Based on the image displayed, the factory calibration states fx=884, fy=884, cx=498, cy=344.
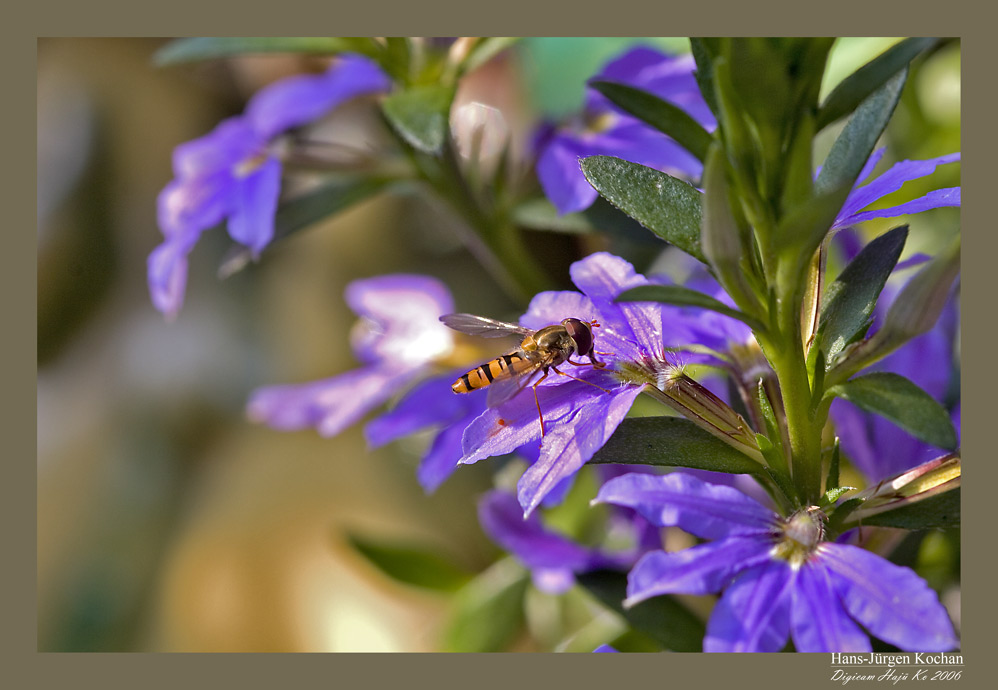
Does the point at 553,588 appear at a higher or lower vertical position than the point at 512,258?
lower


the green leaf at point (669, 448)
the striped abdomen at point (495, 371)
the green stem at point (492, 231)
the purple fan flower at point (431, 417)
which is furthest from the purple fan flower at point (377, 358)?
the green leaf at point (669, 448)

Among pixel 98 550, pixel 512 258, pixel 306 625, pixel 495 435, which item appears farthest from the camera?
pixel 98 550

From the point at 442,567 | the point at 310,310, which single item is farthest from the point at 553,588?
the point at 310,310

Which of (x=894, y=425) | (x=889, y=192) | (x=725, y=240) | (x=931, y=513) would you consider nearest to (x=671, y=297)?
(x=725, y=240)

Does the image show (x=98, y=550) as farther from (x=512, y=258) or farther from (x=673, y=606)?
(x=673, y=606)

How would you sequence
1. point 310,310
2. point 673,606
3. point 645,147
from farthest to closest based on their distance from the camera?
point 310,310, point 645,147, point 673,606

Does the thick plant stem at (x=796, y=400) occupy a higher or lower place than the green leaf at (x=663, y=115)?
lower

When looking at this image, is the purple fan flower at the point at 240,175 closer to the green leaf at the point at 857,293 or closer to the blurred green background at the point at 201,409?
the blurred green background at the point at 201,409
